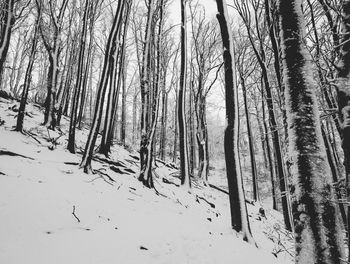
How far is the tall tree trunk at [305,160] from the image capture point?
1.93 metres

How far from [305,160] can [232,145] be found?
3429mm

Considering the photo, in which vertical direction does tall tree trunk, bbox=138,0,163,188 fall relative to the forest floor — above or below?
above

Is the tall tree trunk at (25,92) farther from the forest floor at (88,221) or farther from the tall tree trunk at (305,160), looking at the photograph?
the tall tree trunk at (305,160)

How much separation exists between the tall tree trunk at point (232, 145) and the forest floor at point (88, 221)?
0.37 m

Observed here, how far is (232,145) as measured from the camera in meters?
→ 5.56

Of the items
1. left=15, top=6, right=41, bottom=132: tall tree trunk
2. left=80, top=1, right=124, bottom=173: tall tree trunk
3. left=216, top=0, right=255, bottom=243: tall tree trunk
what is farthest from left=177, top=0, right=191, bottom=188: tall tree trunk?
left=15, top=6, right=41, bottom=132: tall tree trunk

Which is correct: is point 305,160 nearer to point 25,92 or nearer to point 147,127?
point 147,127

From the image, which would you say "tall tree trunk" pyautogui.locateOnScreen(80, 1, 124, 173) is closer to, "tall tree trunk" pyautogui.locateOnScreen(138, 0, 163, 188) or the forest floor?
the forest floor

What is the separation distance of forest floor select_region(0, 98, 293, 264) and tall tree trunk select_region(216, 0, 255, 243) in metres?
0.37

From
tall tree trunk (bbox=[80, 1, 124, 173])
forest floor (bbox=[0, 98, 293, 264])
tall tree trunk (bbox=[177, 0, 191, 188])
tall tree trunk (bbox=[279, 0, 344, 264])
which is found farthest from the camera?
tall tree trunk (bbox=[177, 0, 191, 188])

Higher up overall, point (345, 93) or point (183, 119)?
point (183, 119)

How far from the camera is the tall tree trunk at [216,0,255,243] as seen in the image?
535 cm

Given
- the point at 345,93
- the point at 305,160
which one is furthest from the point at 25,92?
the point at 345,93

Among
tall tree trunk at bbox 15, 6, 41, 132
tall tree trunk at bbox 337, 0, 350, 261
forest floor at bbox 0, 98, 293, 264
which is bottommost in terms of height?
forest floor at bbox 0, 98, 293, 264
